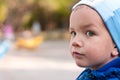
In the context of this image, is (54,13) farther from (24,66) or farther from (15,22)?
(24,66)

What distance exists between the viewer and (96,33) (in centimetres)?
174

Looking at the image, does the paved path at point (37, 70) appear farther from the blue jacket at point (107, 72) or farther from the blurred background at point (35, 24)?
the blue jacket at point (107, 72)

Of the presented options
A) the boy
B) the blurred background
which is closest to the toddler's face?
the boy

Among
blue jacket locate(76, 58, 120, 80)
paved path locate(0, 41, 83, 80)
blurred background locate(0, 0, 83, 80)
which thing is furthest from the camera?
blurred background locate(0, 0, 83, 80)

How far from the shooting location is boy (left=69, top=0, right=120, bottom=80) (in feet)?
5.69

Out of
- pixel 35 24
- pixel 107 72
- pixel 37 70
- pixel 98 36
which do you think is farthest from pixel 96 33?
pixel 35 24

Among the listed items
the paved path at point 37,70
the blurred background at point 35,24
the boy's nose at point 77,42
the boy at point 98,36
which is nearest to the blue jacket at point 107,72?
the boy at point 98,36

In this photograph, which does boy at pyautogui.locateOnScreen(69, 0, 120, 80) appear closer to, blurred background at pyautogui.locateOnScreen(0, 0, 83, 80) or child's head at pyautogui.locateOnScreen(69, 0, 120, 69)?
child's head at pyautogui.locateOnScreen(69, 0, 120, 69)

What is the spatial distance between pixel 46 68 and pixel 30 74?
1.51 metres

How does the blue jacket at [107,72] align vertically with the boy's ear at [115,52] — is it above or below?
below

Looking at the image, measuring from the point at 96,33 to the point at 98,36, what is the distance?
14mm

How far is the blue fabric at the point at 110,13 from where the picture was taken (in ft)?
5.70

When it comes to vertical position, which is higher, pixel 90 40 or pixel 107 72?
pixel 90 40

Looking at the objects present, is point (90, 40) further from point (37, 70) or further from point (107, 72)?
point (37, 70)
